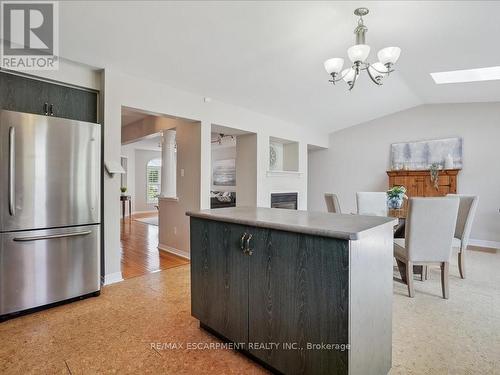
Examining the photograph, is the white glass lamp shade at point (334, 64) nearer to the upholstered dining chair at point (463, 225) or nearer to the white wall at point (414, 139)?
the upholstered dining chair at point (463, 225)

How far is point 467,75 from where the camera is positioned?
4340 millimetres

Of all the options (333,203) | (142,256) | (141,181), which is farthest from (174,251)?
(141,181)

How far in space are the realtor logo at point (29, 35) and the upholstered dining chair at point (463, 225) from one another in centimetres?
466

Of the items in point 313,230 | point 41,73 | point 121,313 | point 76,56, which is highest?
point 76,56

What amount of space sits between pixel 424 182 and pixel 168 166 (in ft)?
17.3

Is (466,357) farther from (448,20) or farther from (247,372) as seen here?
(448,20)

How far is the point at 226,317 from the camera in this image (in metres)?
1.87

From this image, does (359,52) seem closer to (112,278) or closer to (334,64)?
(334,64)

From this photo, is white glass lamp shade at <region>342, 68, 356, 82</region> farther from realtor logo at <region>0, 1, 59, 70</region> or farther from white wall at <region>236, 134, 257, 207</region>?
realtor logo at <region>0, 1, 59, 70</region>

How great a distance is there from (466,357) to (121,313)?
2.65 metres

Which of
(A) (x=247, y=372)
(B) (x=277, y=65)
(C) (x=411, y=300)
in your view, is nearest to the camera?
(A) (x=247, y=372)

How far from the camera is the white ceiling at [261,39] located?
250 centimetres

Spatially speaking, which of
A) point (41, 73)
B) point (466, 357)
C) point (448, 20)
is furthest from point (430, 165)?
point (41, 73)

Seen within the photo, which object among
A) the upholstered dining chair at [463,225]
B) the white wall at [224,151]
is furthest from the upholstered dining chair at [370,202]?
the white wall at [224,151]
